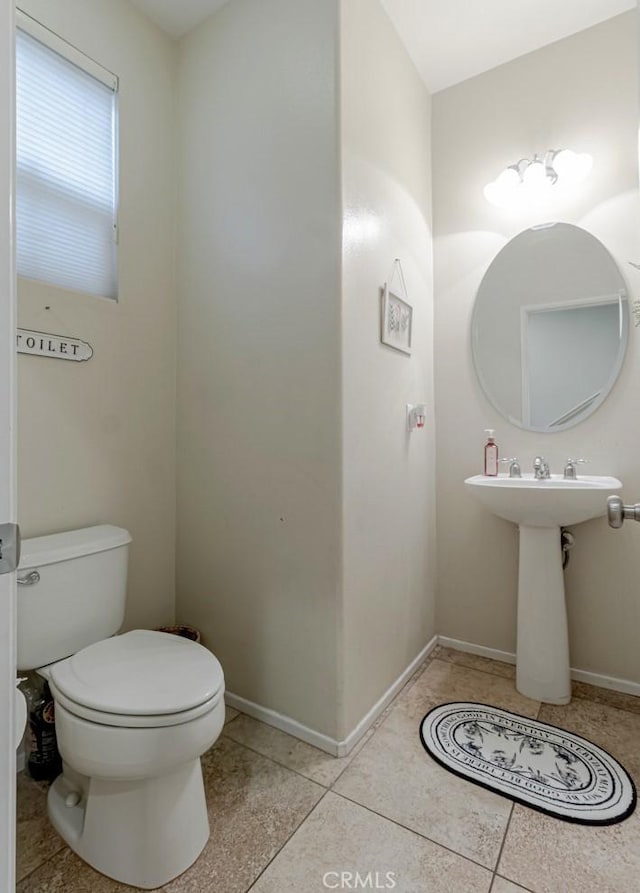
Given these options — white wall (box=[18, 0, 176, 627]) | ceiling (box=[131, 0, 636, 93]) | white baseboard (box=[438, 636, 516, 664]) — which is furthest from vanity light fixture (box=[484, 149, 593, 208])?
white baseboard (box=[438, 636, 516, 664])

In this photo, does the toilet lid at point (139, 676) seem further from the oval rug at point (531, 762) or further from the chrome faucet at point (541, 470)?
the chrome faucet at point (541, 470)

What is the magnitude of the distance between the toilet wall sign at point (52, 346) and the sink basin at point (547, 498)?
1.56 m

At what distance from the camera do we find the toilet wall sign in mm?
1486

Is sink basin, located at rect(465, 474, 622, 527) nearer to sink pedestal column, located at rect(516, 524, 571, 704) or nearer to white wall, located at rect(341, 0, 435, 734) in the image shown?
sink pedestal column, located at rect(516, 524, 571, 704)

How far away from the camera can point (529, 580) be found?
1.92 m

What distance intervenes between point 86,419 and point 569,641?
2.18 m

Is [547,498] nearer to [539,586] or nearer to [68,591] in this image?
[539,586]

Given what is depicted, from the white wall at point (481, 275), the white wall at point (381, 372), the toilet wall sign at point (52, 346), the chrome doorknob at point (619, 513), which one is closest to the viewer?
the chrome doorknob at point (619, 513)

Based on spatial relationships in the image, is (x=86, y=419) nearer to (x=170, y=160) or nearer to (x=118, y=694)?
(x=118, y=694)

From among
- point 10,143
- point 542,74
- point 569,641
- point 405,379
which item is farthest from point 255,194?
point 569,641

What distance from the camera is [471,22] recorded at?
1.95 meters

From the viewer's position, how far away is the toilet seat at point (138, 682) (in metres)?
1.09

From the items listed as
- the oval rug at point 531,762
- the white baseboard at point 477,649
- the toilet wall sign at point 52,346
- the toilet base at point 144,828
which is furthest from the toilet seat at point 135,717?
the white baseboard at point 477,649

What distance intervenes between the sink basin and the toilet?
1210 mm
